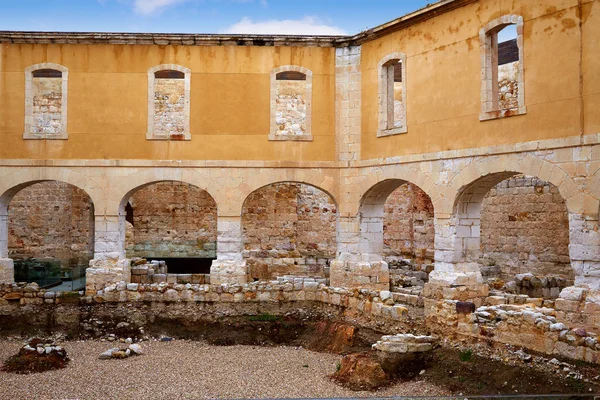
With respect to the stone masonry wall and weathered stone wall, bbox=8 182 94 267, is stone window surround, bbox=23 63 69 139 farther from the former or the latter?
the stone masonry wall

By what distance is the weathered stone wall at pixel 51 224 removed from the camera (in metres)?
22.1

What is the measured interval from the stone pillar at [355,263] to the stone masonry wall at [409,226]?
457 centimetres

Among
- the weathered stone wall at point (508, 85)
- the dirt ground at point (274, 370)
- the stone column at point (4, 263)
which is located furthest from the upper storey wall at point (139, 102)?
the weathered stone wall at point (508, 85)

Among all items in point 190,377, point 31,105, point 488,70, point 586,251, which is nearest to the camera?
point 586,251

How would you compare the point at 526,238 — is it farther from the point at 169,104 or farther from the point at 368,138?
the point at 169,104

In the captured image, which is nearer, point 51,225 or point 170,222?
point 51,225

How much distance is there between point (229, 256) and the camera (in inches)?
648

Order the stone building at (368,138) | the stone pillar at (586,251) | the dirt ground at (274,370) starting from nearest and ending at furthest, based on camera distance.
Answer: the dirt ground at (274,370) → the stone pillar at (586,251) → the stone building at (368,138)

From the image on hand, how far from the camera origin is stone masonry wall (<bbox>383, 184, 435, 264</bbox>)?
2109cm

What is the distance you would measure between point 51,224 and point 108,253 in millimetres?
7155

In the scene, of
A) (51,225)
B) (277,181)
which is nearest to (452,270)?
(277,181)

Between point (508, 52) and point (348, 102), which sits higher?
point (508, 52)

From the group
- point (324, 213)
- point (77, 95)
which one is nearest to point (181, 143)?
point (77, 95)

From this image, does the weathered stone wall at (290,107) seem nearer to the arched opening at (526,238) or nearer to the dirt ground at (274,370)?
the arched opening at (526,238)
